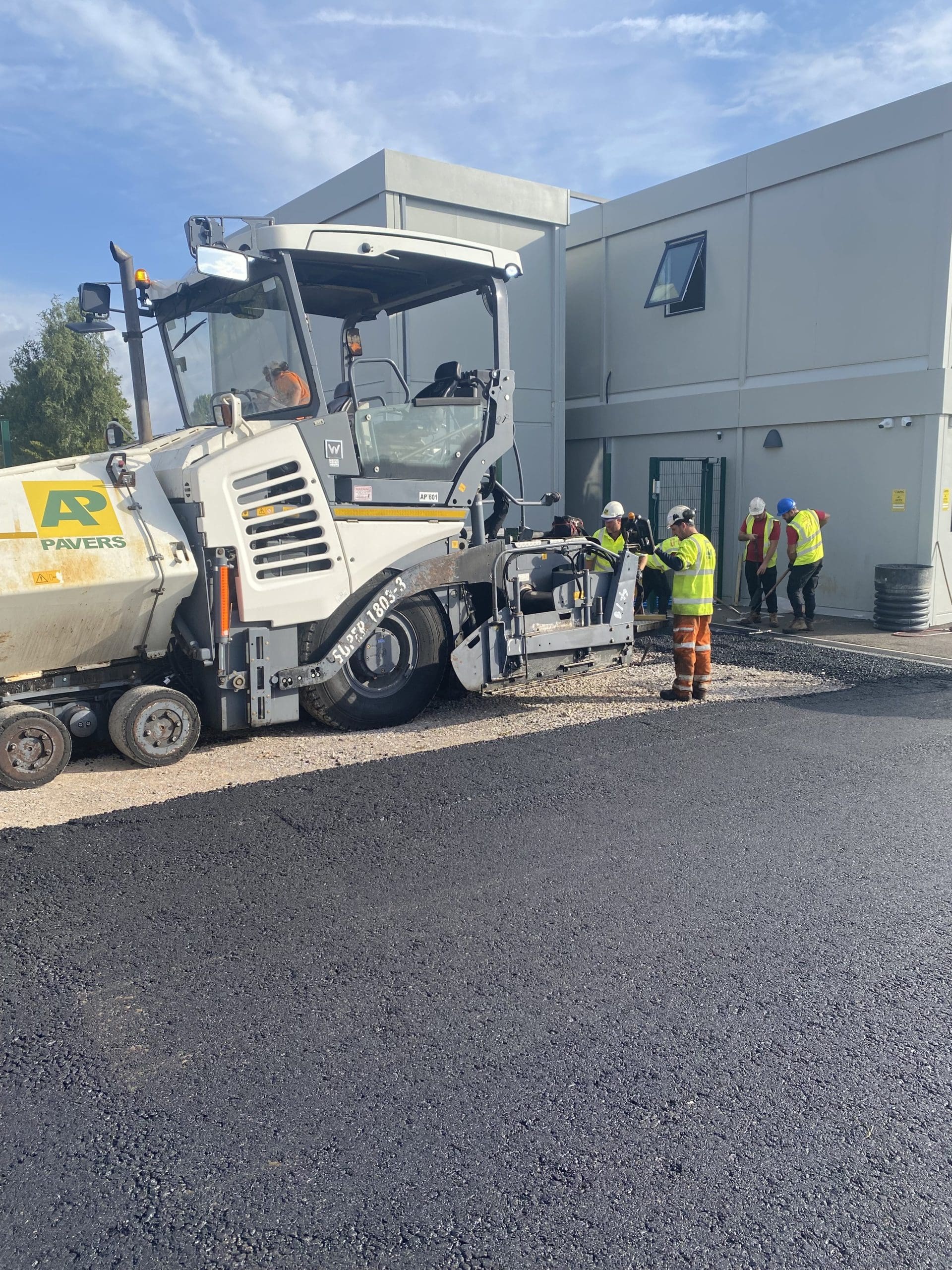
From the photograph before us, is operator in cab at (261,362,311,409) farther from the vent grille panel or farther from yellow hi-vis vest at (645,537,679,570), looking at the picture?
yellow hi-vis vest at (645,537,679,570)

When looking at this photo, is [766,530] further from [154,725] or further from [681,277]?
[154,725]

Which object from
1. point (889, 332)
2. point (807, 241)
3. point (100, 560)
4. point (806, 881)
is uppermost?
point (807, 241)

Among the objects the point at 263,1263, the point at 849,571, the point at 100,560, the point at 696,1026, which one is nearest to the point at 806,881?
the point at 696,1026

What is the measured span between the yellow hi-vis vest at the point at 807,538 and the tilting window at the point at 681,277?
3.88m

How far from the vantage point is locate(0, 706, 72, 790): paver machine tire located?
17.6 feet

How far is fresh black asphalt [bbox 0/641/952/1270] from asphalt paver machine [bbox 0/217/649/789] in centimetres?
103

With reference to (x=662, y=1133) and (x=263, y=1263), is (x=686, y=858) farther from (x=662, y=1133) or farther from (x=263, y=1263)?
(x=263, y=1263)

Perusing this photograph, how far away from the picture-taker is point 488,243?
13289 mm

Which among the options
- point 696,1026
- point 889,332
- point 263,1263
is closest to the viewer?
point 263,1263

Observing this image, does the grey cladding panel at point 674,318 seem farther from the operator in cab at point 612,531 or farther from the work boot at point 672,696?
the work boot at point 672,696

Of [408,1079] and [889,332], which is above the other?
[889,332]

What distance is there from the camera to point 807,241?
12.1 m

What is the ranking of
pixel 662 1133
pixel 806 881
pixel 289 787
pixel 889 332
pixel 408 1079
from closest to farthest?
pixel 662 1133
pixel 408 1079
pixel 806 881
pixel 289 787
pixel 889 332

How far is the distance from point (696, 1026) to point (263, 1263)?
4.88 feet
